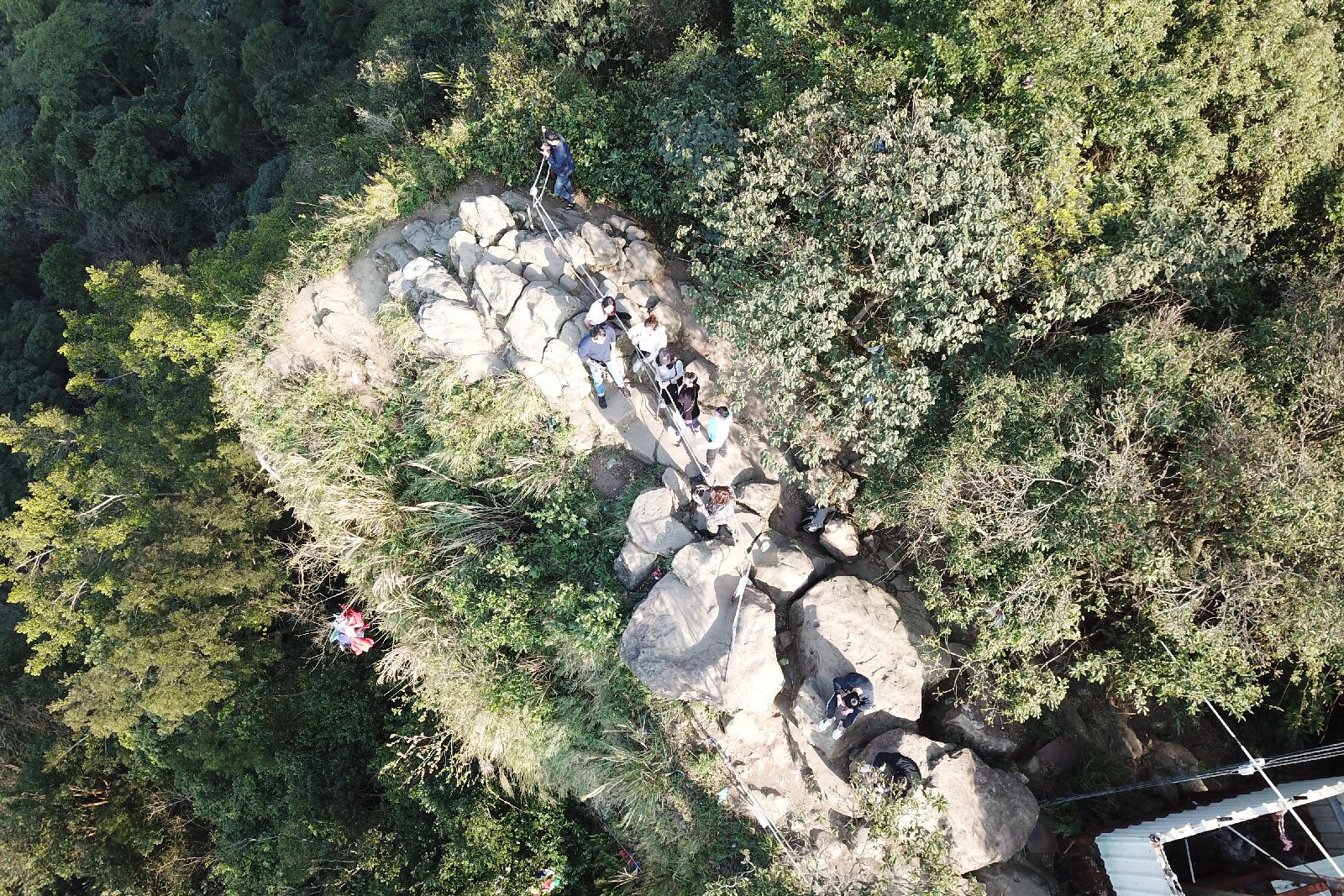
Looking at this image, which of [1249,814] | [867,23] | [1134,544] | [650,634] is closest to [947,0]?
[867,23]

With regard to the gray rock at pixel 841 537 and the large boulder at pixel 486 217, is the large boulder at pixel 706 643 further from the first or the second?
the large boulder at pixel 486 217

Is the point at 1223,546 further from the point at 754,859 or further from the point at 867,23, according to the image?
the point at 867,23

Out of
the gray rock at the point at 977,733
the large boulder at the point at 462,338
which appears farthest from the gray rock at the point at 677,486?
the gray rock at the point at 977,733

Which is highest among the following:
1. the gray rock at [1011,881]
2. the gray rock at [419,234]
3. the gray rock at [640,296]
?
the gray rock at [640,296]

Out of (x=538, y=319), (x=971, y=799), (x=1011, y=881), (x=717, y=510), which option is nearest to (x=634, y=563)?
(x=717, y=510)

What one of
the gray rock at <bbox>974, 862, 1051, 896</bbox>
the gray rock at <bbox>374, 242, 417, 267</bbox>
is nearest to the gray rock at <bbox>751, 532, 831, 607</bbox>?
the gray rock at <bbox>974, 862, 1051, 896</bbox>

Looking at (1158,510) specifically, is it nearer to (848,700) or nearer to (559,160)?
(848,700)
